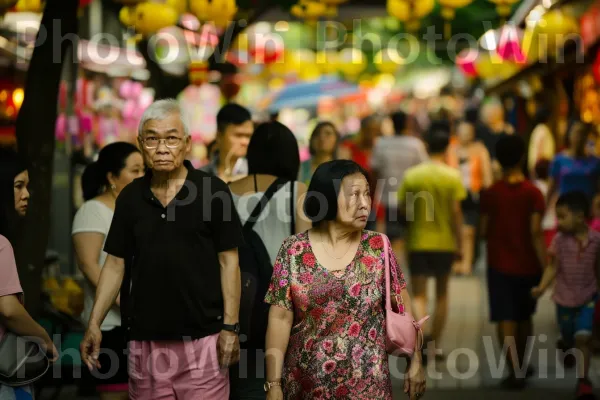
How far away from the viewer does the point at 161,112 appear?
17.4 feet

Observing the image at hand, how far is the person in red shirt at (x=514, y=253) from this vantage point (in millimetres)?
9273

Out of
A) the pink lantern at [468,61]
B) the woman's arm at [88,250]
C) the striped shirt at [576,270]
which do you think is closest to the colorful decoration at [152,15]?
the striped shirt at [576,270]

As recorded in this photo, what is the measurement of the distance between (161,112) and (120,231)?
59 cm

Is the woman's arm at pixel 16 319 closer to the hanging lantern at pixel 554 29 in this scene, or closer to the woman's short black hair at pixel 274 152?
the woman's short black hair at pixel 274 152

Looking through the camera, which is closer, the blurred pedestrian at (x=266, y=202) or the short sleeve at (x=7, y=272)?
the short sleeve at (x=7, y=272)

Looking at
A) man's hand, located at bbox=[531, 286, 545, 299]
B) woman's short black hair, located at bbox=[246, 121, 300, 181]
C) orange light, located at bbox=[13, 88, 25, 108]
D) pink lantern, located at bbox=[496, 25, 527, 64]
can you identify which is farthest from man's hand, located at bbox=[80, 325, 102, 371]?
pink lantern, located at bbox=[496, 25, 527, 64]

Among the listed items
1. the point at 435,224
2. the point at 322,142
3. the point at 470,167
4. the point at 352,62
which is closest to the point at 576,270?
the point at 435,224

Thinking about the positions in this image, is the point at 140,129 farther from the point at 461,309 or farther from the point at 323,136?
the point at 461,309

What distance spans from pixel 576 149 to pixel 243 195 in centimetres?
641

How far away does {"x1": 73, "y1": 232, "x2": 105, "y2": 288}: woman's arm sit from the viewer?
645 centimetres

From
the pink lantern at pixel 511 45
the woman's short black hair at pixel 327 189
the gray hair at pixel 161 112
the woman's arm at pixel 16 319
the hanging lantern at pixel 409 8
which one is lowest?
the woman's arm at pixel 16 319

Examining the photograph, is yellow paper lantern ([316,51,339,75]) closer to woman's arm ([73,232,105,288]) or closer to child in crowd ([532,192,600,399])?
child in crowd ([532,192,600,399])

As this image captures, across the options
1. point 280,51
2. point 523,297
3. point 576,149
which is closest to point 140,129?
point 523,297

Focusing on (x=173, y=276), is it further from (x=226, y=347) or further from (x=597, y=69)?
(x=597, y=69)
